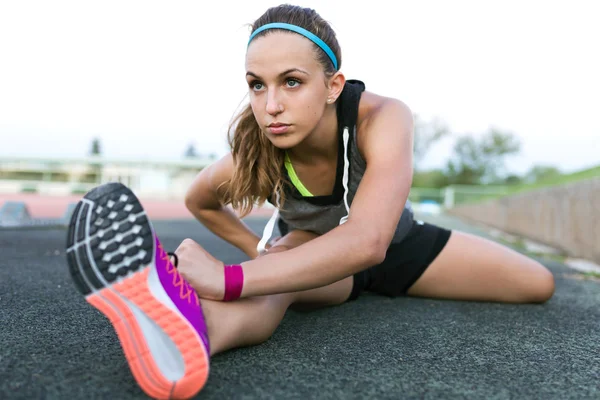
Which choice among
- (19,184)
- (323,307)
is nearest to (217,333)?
(323,307)

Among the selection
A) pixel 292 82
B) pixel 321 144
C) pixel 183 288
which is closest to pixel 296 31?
pixel 292 82

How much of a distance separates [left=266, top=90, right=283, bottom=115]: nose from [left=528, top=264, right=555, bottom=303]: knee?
66.2 inches

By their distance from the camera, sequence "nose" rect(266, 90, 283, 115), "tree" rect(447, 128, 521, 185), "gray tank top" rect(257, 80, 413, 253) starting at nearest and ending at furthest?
"nose" rect(266, 90, 283, 115) < "gray tank top" rect(257, 80, 413, 253) < "tree" rect(447, 128, 521, 185)

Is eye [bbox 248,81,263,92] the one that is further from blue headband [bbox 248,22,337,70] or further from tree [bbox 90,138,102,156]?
tree [bbox 90,138,102,156]

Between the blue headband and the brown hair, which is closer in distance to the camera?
the blue headband

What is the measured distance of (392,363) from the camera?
141 cm

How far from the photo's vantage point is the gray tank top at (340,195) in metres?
1.83

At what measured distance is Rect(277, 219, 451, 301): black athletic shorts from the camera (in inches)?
92.4

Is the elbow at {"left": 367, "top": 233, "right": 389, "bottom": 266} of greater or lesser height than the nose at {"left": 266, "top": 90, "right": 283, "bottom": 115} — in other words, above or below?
below

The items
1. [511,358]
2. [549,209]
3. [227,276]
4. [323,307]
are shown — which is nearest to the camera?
[227,276]

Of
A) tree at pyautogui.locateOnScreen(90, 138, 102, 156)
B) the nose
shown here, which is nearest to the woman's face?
the nose

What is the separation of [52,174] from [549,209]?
96.4 ft

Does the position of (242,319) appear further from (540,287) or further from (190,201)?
(540,287)

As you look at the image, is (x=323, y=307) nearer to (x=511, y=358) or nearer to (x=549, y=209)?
(x=511, y=358)
